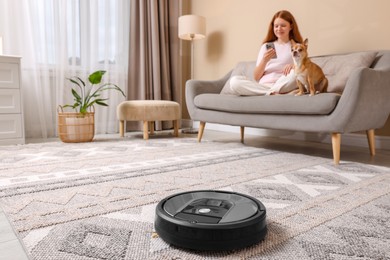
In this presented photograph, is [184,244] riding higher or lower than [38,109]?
lower

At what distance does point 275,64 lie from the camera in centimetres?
216

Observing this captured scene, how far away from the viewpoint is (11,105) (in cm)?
237

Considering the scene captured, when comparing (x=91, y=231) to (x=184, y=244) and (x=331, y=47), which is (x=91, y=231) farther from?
(x=331, y=47)

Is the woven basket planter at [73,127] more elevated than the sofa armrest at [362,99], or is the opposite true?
the sofa armrest at [362,99]

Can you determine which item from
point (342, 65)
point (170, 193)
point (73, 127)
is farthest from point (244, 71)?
point (170, 193)

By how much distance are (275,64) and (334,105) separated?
2.16ft

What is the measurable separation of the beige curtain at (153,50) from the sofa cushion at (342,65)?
1841 mm

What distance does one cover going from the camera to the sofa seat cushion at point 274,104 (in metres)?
1.64

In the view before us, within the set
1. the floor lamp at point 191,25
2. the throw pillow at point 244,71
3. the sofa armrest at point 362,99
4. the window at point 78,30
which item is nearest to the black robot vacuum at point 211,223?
the sofa armrest at point 362,99

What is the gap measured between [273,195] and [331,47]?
1773 mm

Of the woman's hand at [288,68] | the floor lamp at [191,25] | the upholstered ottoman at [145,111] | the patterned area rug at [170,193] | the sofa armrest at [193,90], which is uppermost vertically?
the floor lamp at [191,25]

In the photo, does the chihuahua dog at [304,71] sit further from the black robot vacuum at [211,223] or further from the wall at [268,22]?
the black robot vacuum at [211,223]

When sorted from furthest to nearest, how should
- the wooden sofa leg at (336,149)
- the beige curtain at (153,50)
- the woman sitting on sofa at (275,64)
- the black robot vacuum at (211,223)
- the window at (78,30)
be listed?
the beige curtain at (153,50)
the window at (78,30)
the woman sitting on sofa at (275,64)
the wooden sofa leg at (336,149)
the black robot vacuum at (211,223)

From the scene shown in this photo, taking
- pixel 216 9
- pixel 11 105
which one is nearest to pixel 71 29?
pixel 11 105
